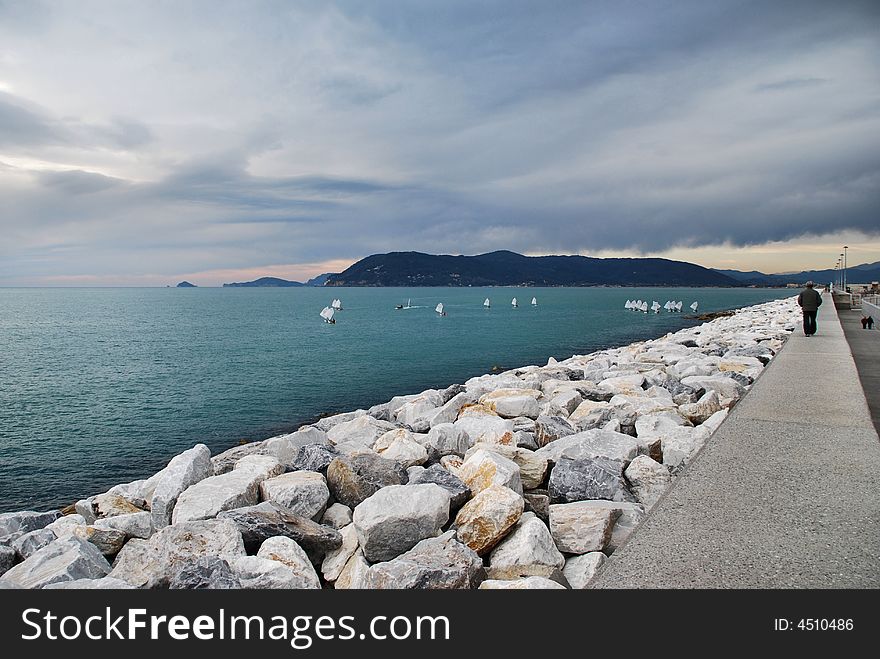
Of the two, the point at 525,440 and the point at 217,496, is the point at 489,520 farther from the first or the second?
the point at 525,440

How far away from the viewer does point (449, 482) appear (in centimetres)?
483

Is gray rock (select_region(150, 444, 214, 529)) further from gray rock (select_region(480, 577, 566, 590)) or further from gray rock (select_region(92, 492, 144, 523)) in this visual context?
gray rock (select_region(480, 577, 566, 590))

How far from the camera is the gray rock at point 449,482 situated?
468cm

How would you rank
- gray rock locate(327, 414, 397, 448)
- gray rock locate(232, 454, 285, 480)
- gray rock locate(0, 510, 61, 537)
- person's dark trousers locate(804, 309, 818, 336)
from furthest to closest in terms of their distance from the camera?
person's dark trousers locate(804, 309, 818, 336) → gray rock locate(327, 414, 397, 448) → gray rock locate(0, 510, 61, 537) → gray rock locate(232, 454, 285, 480)

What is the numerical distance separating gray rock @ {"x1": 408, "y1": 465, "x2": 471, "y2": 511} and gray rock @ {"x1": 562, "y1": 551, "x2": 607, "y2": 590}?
3.27ft

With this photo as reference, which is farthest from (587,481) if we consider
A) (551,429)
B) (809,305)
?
(809,305)

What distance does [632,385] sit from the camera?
10.1 meters

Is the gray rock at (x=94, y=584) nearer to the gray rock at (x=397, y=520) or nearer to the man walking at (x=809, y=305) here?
the gray rock at (x=397, y=520)

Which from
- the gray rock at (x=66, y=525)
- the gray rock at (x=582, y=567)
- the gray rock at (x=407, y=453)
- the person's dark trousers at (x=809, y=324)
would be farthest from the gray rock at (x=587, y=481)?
the person's dark trousers at (x=809, y=324)

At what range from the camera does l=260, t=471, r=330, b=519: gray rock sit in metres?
4.91

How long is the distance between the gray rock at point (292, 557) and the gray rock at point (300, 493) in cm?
83

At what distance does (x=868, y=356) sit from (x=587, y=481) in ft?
33.4

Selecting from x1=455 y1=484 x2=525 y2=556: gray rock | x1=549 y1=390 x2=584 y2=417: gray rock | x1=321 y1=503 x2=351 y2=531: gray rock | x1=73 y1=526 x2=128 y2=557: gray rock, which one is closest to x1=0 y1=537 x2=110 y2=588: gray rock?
x1=73 y1=526 x2=128 y2=557: gray rock
